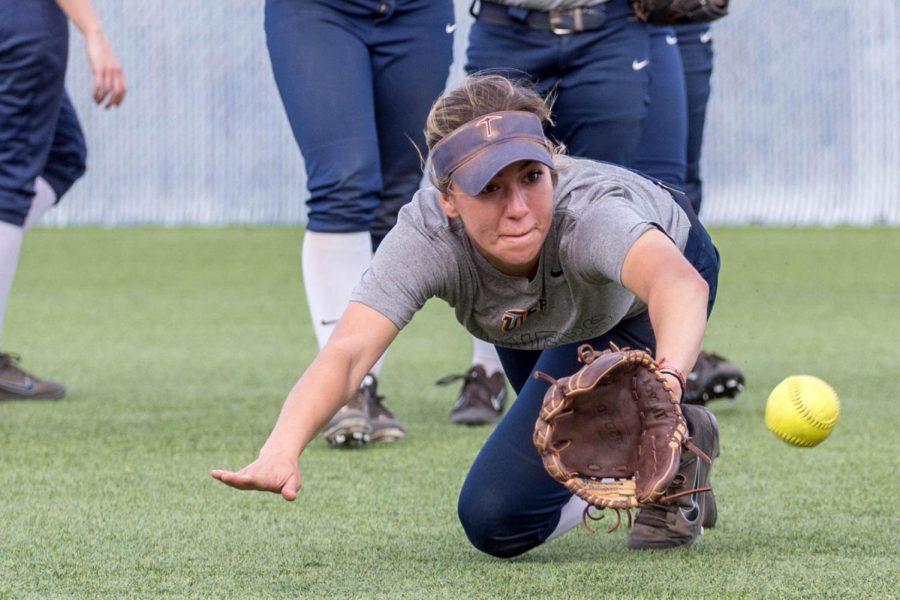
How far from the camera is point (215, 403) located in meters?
4.95

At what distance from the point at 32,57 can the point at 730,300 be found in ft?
15.6

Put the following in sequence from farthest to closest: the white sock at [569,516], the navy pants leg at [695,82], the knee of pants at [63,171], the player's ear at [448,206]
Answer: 1. the navy pants leg at [695,82]
2. the knee of pants at [63,171]
3. the white sock at [569,516]
4. the player's ear at [448,206]

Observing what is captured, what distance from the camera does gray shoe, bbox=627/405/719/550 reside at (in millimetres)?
2854

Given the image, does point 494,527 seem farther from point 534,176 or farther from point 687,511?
point 534,176

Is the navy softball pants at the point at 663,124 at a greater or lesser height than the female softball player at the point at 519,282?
lesser

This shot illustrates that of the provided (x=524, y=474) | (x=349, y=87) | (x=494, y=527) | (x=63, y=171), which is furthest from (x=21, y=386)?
(x=494, y=527)

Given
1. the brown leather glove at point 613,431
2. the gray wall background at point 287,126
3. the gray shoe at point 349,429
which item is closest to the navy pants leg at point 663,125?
the gray shoe at point 349,429

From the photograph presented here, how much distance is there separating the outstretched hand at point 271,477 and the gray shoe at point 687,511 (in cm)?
82

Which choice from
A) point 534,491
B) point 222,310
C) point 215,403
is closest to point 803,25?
point 222,310

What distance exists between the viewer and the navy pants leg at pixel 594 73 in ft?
14.8

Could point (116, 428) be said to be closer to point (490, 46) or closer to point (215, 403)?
point (215, 403)

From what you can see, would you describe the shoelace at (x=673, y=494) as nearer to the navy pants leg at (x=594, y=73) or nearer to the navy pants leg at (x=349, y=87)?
the navy pants leg at (x=349, y=87)

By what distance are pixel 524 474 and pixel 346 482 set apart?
2.18 ft

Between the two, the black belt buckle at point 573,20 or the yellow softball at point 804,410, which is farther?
the black belt buckle at point 573,20
